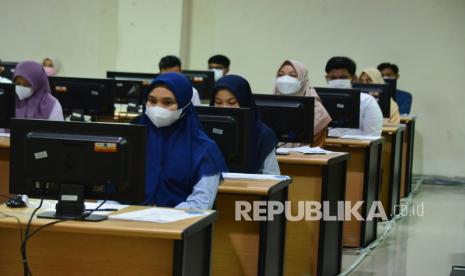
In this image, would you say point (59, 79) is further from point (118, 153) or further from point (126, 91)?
point (118, 153)

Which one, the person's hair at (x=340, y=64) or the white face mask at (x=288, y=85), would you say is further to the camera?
the person's hair at (x=340, y=64)

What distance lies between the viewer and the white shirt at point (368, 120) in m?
6.90

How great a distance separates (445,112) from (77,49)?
4839mm

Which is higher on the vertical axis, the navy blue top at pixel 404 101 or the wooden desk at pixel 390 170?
the navy blue top at pixel 404 101

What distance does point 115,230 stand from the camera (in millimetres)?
2842

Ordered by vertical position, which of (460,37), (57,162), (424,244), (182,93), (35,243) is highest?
(460,37)

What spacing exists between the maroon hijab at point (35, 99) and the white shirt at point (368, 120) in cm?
231

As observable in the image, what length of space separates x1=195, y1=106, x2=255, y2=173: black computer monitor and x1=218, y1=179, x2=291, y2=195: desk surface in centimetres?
17

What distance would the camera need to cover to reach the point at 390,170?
734 centimetres

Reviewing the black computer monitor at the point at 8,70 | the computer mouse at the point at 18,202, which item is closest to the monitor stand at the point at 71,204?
the computer mouse at the point at 18,202

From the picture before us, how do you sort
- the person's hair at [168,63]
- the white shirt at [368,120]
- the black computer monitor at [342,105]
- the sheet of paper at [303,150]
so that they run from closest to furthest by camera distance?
the sheet of paper at [303,150] < the black computer monitor at [342,105] < the white shirt at [368,120] < the person's hair at [168,63]

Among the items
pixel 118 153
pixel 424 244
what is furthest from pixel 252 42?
pixel 118 153

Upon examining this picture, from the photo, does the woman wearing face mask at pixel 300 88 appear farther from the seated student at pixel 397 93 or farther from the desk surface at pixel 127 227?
the seated student at pixel 397 93

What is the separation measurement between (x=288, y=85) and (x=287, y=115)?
2.94ft
